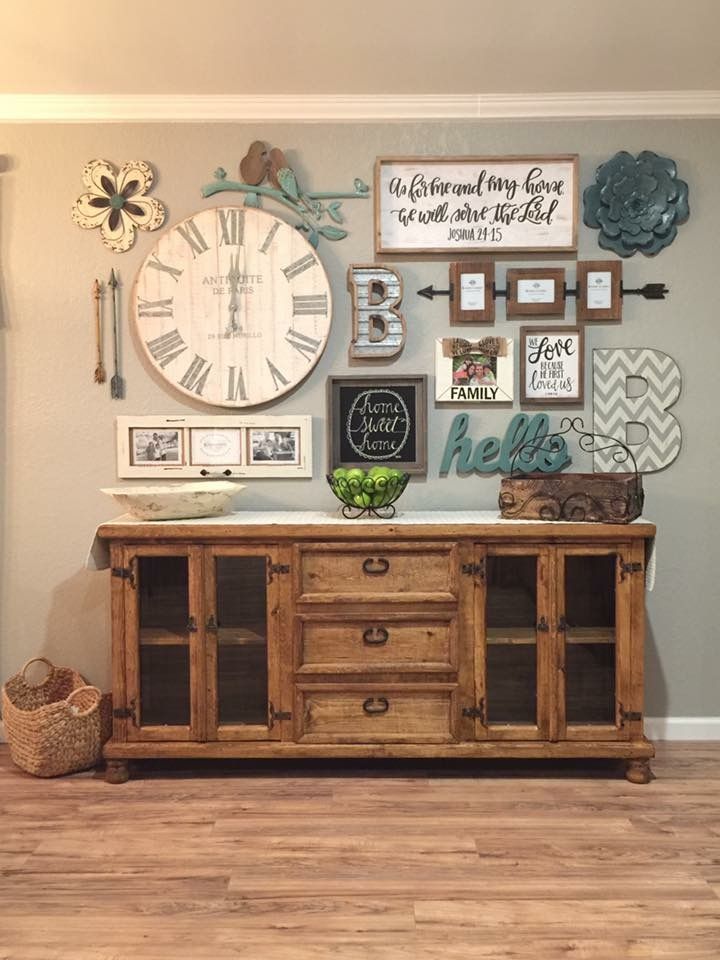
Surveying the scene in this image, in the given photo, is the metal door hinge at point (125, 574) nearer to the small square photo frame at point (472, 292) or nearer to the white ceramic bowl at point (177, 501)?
the white ceramic bowl at point (177, 501)

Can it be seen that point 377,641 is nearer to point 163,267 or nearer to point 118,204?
point 163,267

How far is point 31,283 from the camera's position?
3154 millimetres

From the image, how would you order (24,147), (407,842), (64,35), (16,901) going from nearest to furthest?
(16,901) → (407,842) → (64,35) → (24,147)

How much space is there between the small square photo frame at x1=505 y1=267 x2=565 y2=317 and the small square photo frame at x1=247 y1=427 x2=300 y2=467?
3.19ft

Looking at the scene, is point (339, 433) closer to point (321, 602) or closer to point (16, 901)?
point (321, 602)

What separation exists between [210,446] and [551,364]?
134cm

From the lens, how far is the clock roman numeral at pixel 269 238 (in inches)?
123

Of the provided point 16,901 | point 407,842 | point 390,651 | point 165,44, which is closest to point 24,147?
point 165,44

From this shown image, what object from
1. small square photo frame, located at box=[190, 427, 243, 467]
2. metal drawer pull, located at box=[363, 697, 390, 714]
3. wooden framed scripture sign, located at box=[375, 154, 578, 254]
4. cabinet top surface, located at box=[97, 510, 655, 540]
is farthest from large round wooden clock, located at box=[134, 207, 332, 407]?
metal drawer pull, located at box=[363, 697, 390, 714]

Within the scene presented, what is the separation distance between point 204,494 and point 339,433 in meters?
0.62

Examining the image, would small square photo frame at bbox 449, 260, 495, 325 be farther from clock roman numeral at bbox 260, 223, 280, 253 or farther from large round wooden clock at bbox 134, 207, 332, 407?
clock roman numeral at bbox 260, 223, 280, 253

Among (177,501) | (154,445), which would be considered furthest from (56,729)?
(154,445)

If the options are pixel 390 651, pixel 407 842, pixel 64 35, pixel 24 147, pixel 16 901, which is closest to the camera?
pixel 16 901

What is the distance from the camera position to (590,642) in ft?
9.18
